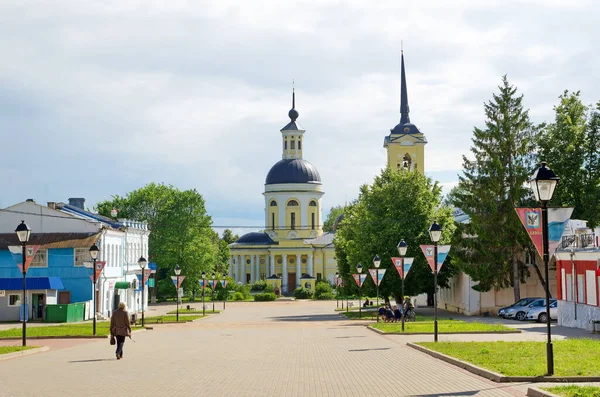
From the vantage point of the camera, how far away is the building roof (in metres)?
52.6

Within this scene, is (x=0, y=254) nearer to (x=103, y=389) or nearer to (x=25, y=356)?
(x=25, y=356)

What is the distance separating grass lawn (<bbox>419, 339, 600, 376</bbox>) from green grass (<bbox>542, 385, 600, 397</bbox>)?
1952 mm

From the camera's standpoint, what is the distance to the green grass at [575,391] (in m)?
13.0

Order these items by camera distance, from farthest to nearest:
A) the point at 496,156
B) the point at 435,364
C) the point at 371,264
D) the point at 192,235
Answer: the point at 192,235, the point at 371,264, the point at 496,156, the point at 435,364

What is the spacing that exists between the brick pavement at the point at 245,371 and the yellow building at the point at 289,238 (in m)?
99.3

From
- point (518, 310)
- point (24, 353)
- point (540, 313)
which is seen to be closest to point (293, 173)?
point (518, 310)

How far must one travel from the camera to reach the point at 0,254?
5206 centimetres

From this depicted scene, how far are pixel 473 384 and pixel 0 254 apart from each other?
140 feet

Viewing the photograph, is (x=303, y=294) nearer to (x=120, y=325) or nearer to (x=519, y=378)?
(x=120, y=325)

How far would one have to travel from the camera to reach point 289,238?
429 feet

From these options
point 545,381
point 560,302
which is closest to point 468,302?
point 560,302

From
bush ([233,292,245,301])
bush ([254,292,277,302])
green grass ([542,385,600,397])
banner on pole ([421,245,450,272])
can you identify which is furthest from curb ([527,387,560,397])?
bush ([233,292,245,301])

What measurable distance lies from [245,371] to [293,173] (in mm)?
110605

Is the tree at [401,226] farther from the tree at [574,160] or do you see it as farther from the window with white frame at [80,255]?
the window with white frame at [80,255]
